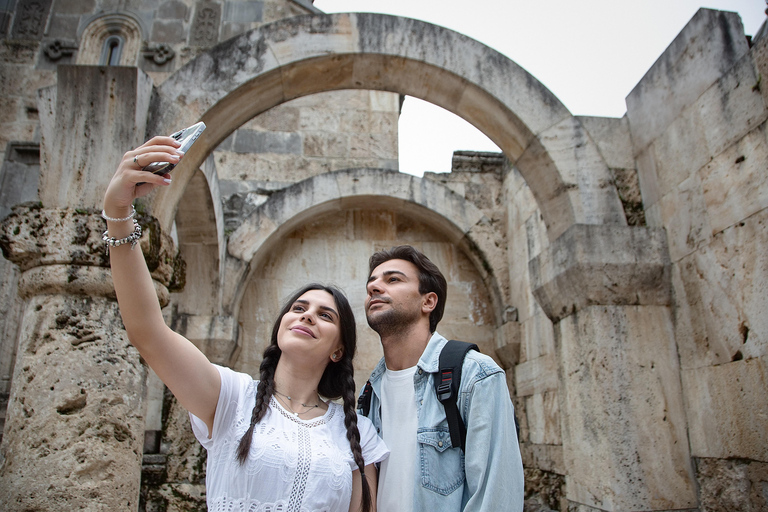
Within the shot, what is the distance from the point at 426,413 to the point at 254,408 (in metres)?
0.55

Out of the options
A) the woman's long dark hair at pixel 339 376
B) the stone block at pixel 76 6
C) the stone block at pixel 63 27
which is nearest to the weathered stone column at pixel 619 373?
the woman's long dark hair at pixel 339 376

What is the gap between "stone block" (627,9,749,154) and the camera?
2.75 metres

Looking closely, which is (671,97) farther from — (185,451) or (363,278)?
(185,451)

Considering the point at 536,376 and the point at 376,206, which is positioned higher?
the point at 376,206

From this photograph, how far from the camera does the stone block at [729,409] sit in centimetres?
232

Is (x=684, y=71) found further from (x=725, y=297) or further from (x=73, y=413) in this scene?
(x=73, y=413)

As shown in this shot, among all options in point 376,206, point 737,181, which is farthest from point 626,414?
point 376,206

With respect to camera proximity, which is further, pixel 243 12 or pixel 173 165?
pixel 243 12

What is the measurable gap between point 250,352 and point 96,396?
3478 mm

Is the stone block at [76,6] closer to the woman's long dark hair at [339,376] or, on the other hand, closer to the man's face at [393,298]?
the woman's long dark hair at [339,376]

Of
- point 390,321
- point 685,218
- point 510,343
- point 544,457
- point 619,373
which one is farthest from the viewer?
point 510,343

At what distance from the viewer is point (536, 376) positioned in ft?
16.9

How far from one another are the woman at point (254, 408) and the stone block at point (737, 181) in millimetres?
2070

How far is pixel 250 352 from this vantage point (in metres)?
5.80
